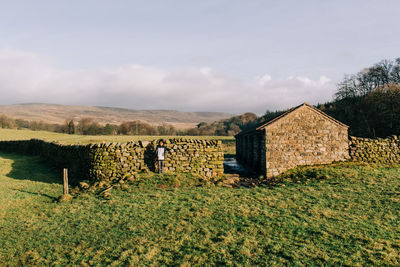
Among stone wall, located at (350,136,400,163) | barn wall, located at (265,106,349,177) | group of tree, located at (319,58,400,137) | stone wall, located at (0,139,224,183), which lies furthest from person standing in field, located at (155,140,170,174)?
group of tree, located at (319,58,400,137)

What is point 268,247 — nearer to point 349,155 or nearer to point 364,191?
point 364,191

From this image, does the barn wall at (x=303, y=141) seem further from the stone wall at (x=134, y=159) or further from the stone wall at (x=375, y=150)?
the stone wall at (x=134, y=159)

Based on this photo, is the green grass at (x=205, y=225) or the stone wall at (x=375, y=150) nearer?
the green grass at (x=205, y=225)

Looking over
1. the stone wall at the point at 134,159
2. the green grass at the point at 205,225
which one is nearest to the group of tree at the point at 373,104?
the green grass at the point at 205,225

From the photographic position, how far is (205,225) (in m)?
8.24

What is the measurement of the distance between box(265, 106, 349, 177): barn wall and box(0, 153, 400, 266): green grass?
3514 mm

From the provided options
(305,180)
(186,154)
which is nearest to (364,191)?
(305,180)

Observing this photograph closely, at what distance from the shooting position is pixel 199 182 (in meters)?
14.7

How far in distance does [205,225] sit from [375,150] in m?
17.5

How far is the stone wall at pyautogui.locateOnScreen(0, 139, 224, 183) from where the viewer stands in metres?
14.9

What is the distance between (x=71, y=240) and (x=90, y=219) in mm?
1634

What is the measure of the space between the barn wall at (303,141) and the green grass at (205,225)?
3.51m

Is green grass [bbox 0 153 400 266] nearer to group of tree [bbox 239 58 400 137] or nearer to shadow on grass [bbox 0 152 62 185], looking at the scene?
shadow on grass [bbox 0 152 62 185]

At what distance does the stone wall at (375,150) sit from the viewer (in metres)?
18.5
